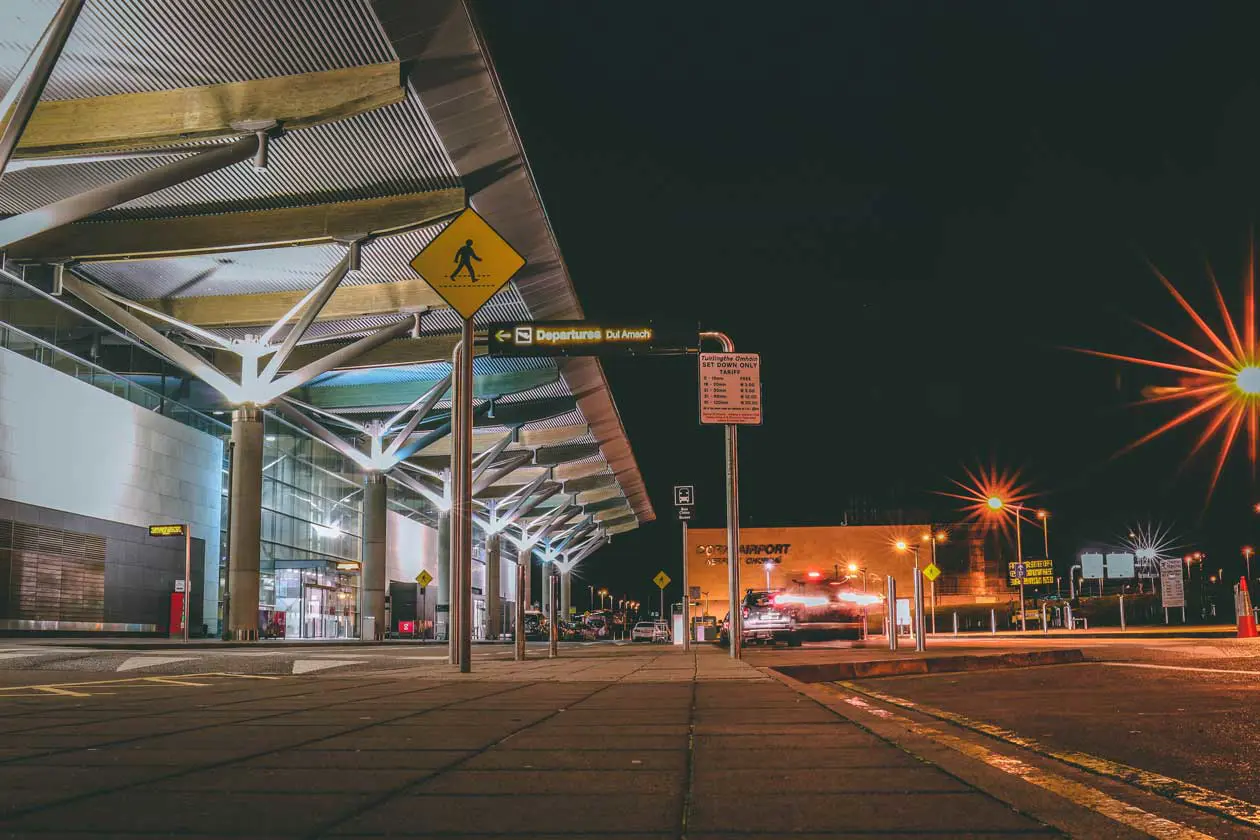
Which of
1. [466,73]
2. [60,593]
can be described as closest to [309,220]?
[466,73]

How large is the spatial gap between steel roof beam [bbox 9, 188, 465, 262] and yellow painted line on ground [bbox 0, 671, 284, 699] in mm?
18143

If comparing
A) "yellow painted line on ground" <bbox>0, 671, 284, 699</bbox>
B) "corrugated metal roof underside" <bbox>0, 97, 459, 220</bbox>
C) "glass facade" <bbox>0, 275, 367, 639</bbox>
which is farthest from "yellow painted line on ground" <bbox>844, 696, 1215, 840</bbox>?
"glass facade" <bbox>0, 275, 367, 639</bbox>

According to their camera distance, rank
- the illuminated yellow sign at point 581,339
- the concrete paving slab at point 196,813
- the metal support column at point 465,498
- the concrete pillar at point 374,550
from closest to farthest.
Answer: the concrete paving slab at point 196,813
the metal support column at point 465,498
the illuminated yellow sign at point 581,339
the concrete pillar at point 374,550

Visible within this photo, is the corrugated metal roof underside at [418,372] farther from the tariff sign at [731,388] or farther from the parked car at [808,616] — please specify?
the tariff sign at [731,388]

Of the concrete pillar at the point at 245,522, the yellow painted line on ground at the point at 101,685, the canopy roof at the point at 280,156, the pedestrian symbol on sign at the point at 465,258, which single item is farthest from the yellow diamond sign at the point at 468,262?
the concrete pillar at the point at 245,522

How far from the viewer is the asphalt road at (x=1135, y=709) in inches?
187

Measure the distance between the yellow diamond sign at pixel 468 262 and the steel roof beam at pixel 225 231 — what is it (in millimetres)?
16896

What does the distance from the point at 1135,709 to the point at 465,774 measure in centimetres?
563

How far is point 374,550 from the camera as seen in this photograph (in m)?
48.2

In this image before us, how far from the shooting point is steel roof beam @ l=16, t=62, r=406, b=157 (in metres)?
22.3

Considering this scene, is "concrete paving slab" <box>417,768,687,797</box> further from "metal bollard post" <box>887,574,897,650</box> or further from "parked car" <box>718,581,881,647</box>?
"parked car" <box>718,581,881,647</box>

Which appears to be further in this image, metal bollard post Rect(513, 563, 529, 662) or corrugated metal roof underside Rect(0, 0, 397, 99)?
corrugated metal roof underside Rect(0, 0, 397, 99)

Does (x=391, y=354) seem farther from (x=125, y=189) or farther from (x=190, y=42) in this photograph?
(x=190, y=42)

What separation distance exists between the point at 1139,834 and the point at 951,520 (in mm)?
92613
